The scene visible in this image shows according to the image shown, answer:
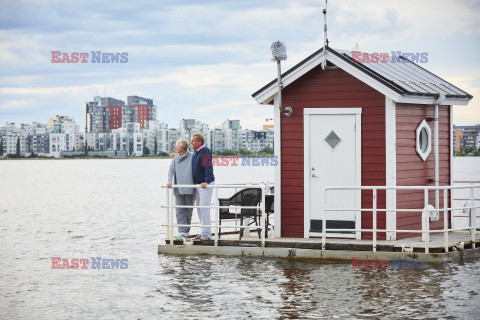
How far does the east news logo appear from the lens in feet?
48.9

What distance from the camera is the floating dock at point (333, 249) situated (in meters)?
12.6

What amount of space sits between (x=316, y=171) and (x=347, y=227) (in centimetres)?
126

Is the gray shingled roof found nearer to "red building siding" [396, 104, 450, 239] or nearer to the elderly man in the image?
"red building siding" [396, 104, 450, 239]

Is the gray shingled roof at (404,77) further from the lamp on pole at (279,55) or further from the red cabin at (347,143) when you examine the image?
the lamp on pole at (279,55)

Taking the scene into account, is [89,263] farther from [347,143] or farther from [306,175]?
[347,143]

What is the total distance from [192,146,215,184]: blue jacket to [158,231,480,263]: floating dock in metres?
1.27

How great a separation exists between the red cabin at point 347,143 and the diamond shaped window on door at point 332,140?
2 centimetres

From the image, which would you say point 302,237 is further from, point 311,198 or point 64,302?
point 64,302

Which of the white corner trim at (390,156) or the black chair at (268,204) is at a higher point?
the white corner trim at (390,156)

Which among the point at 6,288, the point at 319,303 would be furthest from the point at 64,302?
the point at 319,303

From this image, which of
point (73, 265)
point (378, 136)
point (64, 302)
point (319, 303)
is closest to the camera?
point (319, 303)

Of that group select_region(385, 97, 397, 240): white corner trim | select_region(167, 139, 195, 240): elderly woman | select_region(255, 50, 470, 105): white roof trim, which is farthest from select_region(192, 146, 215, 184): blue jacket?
select_region(385, 97, 397, 240): white corner trim

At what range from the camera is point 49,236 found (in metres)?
23.5

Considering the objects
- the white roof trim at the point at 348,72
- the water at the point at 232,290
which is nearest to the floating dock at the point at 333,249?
the water at the point at 232,290
